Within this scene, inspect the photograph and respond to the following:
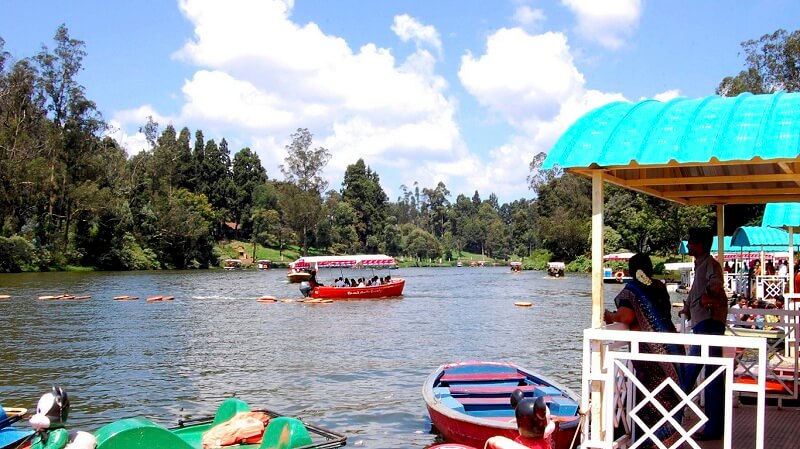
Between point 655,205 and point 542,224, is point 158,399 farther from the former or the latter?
point 542,224

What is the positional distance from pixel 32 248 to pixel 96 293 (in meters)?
24.0

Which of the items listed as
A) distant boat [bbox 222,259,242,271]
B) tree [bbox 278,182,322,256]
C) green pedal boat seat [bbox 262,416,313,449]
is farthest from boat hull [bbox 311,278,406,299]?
tree [bbox 278,182,322,256]

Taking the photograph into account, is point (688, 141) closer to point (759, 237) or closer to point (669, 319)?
point (669, 319)

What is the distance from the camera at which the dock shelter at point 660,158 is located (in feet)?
17.8

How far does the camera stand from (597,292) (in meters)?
6.08

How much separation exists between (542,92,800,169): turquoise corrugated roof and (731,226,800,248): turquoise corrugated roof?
822 inches

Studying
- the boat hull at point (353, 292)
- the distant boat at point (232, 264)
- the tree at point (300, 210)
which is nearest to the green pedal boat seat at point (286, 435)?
the boat hull at point (353, 292)

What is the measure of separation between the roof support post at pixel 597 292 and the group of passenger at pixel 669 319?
236 mm

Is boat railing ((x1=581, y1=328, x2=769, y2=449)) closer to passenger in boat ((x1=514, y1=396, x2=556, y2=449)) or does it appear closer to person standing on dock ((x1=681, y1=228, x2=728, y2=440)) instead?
passenger in boat ((x1=514, y1=396, x2=556, y2=449))

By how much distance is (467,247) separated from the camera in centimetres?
16350

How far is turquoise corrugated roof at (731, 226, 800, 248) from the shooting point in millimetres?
25438

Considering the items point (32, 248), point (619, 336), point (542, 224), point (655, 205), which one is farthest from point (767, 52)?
point (32, 248)

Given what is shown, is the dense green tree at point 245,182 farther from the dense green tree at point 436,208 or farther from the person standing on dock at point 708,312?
the person standing on dock at point 708,312

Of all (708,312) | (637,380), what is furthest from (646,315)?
(708,312)
